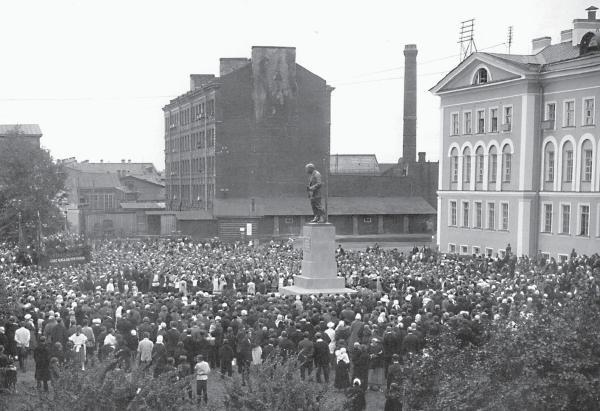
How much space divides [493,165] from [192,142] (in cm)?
3660

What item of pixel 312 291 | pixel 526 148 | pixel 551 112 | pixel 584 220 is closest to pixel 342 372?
pixel 312 291

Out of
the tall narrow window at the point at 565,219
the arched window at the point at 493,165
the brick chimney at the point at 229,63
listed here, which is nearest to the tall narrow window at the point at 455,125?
the arched window at the point at 493,165

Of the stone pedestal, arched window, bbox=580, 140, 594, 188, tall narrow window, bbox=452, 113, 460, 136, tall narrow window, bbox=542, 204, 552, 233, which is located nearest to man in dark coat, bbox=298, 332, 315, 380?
the stone pedestal

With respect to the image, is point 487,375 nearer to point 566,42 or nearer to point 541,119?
point 541,119

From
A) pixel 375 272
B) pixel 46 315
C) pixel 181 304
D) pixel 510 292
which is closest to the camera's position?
pixel 46 315

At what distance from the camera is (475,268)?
37.5m

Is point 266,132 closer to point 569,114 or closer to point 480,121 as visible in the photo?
point 480,121

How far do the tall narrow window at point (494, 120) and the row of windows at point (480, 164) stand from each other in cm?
119

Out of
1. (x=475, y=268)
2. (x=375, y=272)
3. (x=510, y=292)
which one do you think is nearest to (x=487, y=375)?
(x=510, y=292)

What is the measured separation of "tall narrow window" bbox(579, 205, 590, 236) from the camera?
4469 centimetres

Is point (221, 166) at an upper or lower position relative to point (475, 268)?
upper

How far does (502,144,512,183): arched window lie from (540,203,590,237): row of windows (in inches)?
131

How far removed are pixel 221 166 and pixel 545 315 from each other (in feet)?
195

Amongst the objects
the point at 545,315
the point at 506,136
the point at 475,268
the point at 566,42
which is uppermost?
the point at 566,42
